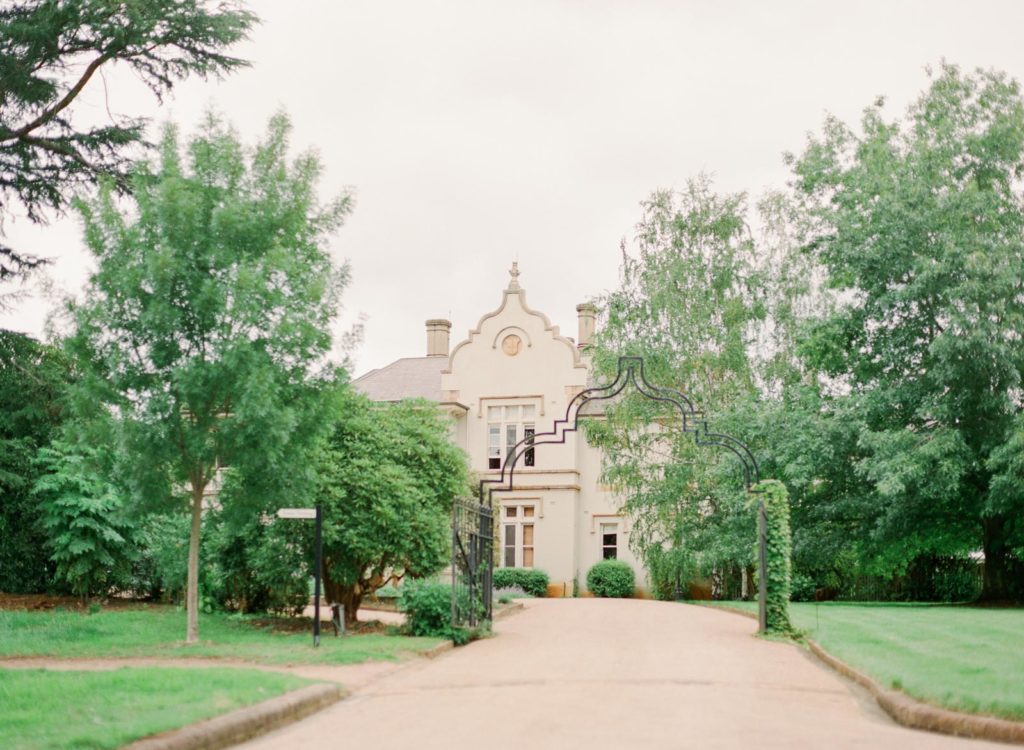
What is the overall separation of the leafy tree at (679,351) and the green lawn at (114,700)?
21.7 metres

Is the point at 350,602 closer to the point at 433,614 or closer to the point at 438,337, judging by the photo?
the point at 433,614

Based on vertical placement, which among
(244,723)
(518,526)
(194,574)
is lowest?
(244,723)

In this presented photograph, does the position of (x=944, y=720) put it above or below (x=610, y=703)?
above

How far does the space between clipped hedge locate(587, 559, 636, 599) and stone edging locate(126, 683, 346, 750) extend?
2699 centimetres

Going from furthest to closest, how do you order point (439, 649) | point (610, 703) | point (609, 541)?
1. point (609, 541)
2. point (439, 649)
3. point (610, 703)

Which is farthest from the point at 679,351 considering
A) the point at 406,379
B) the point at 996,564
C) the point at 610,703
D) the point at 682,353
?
the point at 610,703

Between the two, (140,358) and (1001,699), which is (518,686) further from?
(140,358)

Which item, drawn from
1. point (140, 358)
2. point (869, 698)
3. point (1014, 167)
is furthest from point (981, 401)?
point (140, 358)

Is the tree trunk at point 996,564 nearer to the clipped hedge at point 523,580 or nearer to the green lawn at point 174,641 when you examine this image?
the clipped hedge at point 523,580

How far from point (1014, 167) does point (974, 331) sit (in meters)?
6.71

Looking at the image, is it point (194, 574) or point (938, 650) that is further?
point (194, 574)

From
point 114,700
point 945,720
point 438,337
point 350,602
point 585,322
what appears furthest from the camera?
point 438,337

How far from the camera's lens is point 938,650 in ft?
44.9

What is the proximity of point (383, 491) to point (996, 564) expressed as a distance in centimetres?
1772
